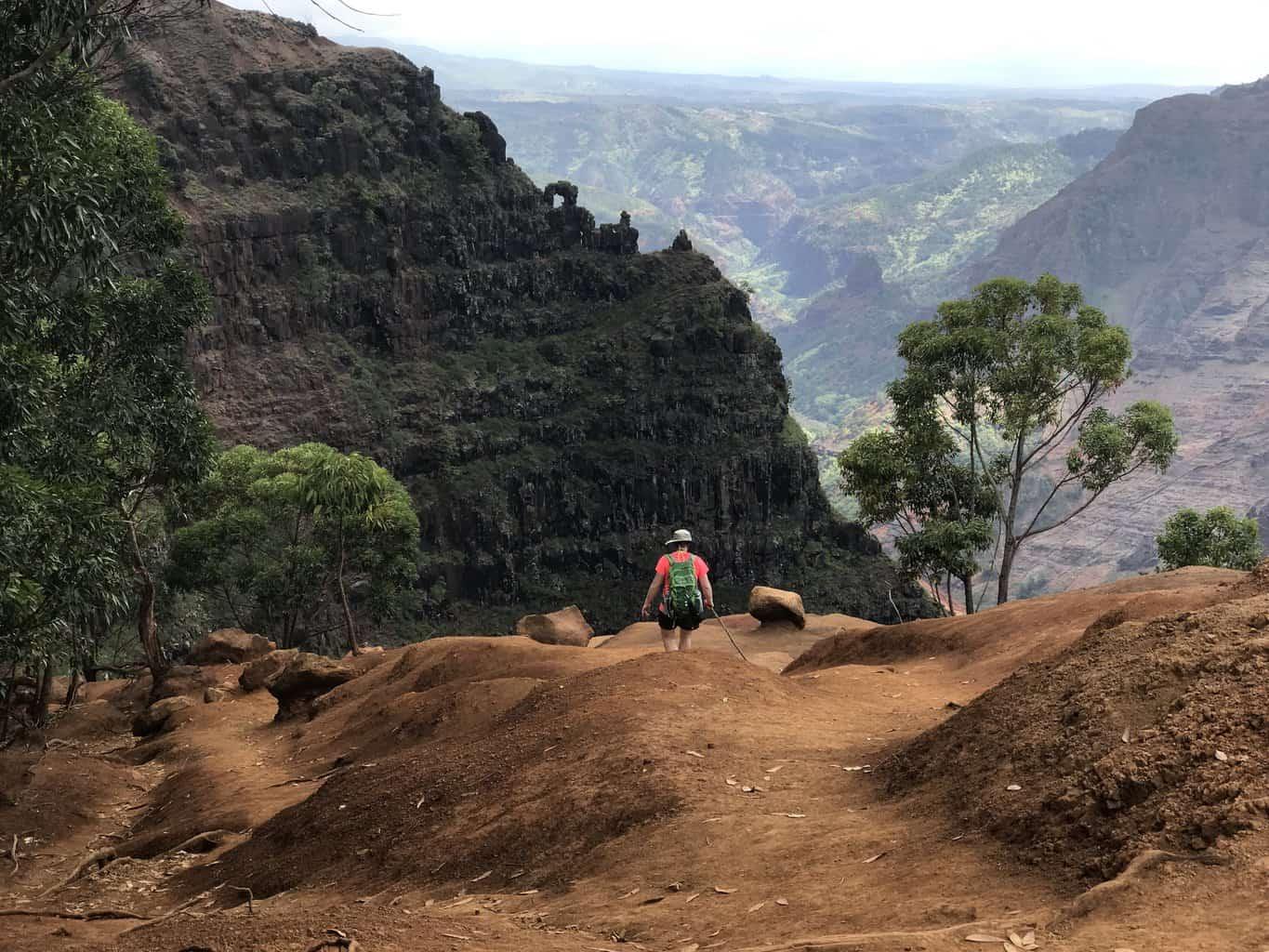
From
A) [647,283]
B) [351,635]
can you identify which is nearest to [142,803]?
[351,635]

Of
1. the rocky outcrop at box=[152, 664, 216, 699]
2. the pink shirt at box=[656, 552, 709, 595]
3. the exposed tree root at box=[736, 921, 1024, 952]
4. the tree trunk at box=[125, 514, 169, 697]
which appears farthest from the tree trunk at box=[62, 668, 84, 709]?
the exposed tree root at box=[736, 921, 1024, 952]

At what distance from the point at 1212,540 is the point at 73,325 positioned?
32.0 meters

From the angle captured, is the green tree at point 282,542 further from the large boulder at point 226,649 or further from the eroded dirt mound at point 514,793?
the eroded dirt mound at point 514,793

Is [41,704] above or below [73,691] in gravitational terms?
above

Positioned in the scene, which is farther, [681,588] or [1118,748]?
[681,588]

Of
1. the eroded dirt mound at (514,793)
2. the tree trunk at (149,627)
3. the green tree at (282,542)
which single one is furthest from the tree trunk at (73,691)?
the eroded dirt mound at (514,793)

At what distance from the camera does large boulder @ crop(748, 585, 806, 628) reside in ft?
123

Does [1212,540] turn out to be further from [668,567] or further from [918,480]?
[668,567]

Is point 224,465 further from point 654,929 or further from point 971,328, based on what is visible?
point 654,929

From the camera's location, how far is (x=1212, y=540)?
3609 cm

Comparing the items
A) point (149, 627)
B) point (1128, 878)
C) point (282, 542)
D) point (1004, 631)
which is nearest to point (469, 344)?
point (282, 542)

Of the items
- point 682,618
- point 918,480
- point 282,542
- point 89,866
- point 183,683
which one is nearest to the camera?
point 89,866

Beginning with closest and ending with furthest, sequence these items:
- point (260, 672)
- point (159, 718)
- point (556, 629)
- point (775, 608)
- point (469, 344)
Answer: point (159, 718), point (260, 672), point (556, 629), point (775, 608), point (469, 344)

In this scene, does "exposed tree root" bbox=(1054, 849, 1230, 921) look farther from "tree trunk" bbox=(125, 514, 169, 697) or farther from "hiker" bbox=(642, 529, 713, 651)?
"tree trunk" bbox=(125, 514, 169, 697)
